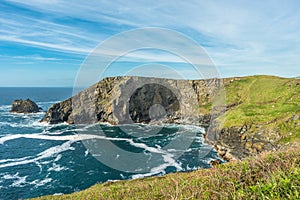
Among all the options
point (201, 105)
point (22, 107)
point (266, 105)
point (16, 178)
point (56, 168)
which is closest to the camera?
point (16, 178)

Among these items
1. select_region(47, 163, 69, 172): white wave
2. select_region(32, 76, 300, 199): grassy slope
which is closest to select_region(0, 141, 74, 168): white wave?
select_region(47, 163, 69, 172): white wave

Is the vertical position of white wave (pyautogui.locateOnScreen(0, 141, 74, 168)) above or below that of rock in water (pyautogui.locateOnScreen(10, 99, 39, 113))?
below

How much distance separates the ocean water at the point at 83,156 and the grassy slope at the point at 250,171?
19406mm

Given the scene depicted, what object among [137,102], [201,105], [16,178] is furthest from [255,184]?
[201,105]

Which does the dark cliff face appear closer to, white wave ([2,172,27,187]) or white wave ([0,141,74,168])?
white wave ([0,141,74,168])

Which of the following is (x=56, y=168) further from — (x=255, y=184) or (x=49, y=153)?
(x=255, y=184)

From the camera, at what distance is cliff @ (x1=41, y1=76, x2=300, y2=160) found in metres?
76.7

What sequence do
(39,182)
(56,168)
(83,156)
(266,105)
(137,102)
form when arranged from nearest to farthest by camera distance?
1. (39,182)
2. (56,168)
3. (83,156)
4. (266,105)
5. (137,102)

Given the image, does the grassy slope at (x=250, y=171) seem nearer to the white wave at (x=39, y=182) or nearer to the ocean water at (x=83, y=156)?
the ocean water at (x=83, y=156)

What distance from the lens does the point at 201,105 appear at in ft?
450

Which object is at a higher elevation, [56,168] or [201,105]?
[201,105]

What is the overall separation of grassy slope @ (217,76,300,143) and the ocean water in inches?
772

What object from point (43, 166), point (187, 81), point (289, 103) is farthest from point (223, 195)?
point (187, 81)

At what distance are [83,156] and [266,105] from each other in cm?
8439
